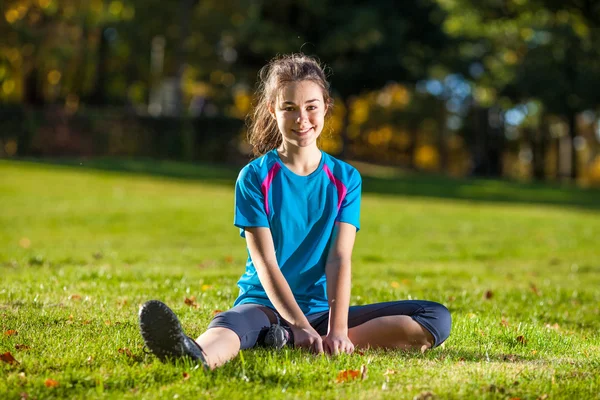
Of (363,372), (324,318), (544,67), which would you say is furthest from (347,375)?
(544,67)

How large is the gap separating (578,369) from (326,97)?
6.70ft

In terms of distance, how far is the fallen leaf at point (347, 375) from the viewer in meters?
3.79

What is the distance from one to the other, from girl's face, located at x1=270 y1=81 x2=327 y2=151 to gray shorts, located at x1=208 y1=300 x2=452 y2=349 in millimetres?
986

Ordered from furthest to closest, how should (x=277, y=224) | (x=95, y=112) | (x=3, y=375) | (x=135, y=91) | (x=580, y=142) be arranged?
(x=580, y=142) → (x=135, y=91) → (x=95, y=112) → (x=277, y=224) → (x=3, y=375)

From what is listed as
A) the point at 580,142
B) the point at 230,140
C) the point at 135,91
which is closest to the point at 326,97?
the point at 230,140

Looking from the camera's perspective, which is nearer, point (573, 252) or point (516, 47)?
point (573, 252)

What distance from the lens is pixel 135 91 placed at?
40.0m

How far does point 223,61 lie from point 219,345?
33.1m

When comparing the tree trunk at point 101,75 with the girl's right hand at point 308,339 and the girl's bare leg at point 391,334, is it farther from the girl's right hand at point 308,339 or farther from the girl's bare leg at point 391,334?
the girl's right hand at point 308,339

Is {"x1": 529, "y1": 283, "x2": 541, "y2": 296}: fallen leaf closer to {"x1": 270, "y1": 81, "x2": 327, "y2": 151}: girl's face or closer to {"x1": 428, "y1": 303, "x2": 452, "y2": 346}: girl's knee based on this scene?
{"x1": 428, "y1": 303, "x2": 452, "y2": 346}: girl's knee

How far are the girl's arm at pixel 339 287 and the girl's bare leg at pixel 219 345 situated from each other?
1.66 ft

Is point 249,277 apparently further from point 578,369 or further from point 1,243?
point 1,243

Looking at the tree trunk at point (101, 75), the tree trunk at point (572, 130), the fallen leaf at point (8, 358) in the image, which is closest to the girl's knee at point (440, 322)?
the fallen leaf at point (8, 358)

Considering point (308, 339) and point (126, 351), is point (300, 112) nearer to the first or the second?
point (308, 339)
